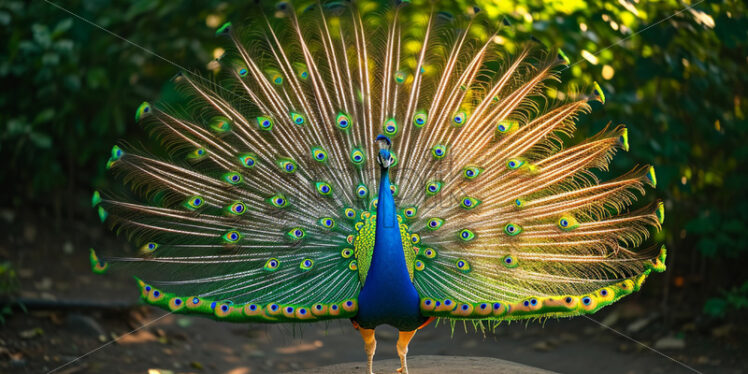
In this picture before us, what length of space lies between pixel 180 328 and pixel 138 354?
86cm

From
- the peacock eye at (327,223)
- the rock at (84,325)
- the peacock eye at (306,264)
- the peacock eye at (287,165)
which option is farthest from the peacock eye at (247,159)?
the rock at (84,325)

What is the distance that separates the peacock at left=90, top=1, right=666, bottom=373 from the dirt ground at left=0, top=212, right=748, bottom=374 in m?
1.63

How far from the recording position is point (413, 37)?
4.96m

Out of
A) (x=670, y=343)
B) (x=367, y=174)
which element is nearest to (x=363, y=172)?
(x=367, y=174)

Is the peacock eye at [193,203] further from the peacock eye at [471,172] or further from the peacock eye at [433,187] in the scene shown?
the peacock eye at [471,172]

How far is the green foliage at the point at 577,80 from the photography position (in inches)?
241

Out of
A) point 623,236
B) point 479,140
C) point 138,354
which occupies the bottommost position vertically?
point 138,354

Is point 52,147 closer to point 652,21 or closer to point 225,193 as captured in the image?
point 225,193

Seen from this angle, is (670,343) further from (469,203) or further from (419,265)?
(419,265)

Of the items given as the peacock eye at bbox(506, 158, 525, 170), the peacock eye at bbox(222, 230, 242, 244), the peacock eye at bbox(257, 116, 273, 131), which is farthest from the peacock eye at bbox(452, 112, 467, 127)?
the peacock eye at bbox(222, 230, 242, 244)

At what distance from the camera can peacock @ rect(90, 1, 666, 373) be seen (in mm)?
4340

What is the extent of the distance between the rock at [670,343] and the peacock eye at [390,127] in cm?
368

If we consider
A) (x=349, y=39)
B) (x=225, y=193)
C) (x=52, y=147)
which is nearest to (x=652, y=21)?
(x=349, y=39)

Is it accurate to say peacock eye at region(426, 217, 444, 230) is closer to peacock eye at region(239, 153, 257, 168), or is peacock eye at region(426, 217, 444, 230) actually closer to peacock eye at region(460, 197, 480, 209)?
peacock eye at region(460, 197, 480, 209)
